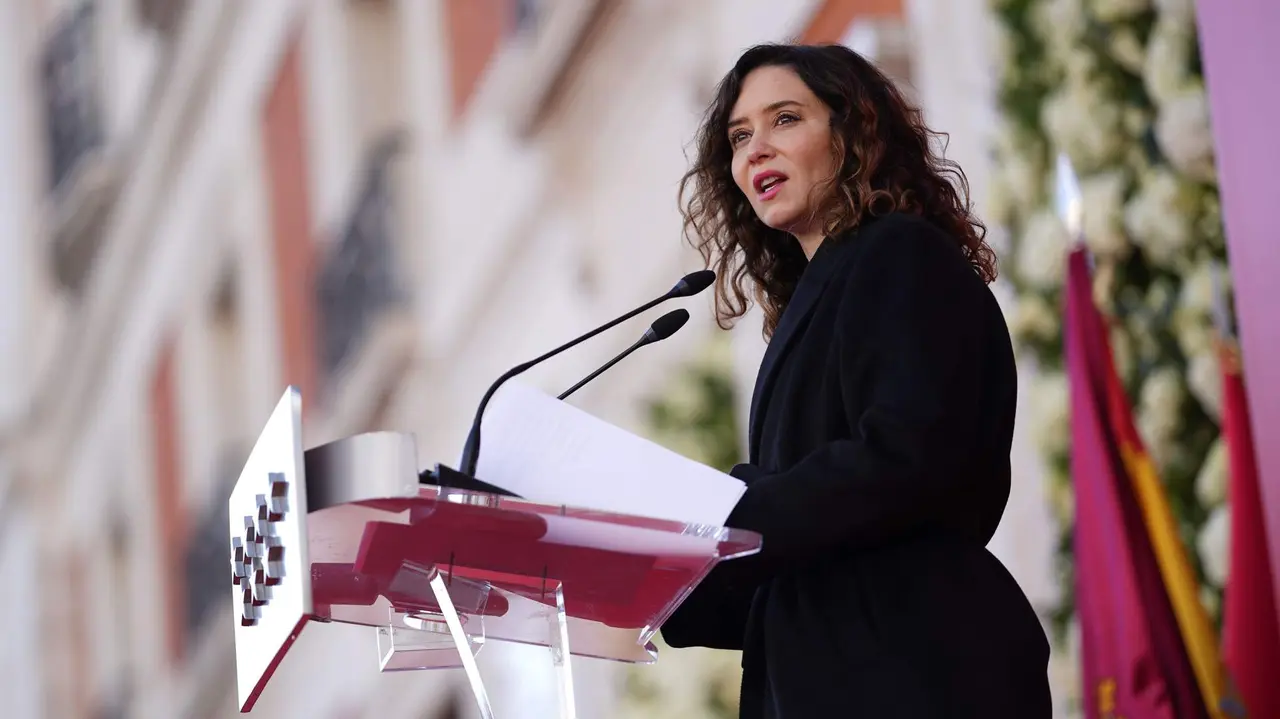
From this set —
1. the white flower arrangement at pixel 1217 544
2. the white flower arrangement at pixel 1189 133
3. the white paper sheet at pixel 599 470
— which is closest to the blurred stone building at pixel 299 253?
the white flower arrangement at pixel 1217 544

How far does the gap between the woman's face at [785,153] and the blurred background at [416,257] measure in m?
1.49

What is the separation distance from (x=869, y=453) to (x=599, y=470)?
276 mm

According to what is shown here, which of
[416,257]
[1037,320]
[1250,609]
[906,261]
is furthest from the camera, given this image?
[416,257]

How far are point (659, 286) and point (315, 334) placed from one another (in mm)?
4315

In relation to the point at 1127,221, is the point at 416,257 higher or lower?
higher

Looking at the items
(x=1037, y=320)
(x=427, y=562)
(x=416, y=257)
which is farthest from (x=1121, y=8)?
(x=416, y=257)

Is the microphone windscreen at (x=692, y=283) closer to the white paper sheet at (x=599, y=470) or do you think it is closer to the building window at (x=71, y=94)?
the white paper sheet at (x=599, y=470)

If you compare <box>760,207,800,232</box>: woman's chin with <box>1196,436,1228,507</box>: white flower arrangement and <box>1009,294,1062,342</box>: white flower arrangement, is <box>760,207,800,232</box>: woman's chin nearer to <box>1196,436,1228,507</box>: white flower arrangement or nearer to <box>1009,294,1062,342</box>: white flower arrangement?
<box>1196,436,1228,507</box>: white flower arrangement

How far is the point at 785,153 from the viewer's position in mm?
2486

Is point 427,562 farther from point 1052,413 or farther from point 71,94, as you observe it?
point 71,94

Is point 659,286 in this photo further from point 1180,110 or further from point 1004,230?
point 1180,110

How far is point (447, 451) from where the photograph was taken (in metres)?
8.86

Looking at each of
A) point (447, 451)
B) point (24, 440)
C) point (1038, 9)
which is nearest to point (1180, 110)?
point (1038, 9)

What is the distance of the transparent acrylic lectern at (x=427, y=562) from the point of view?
2074 millimetres
